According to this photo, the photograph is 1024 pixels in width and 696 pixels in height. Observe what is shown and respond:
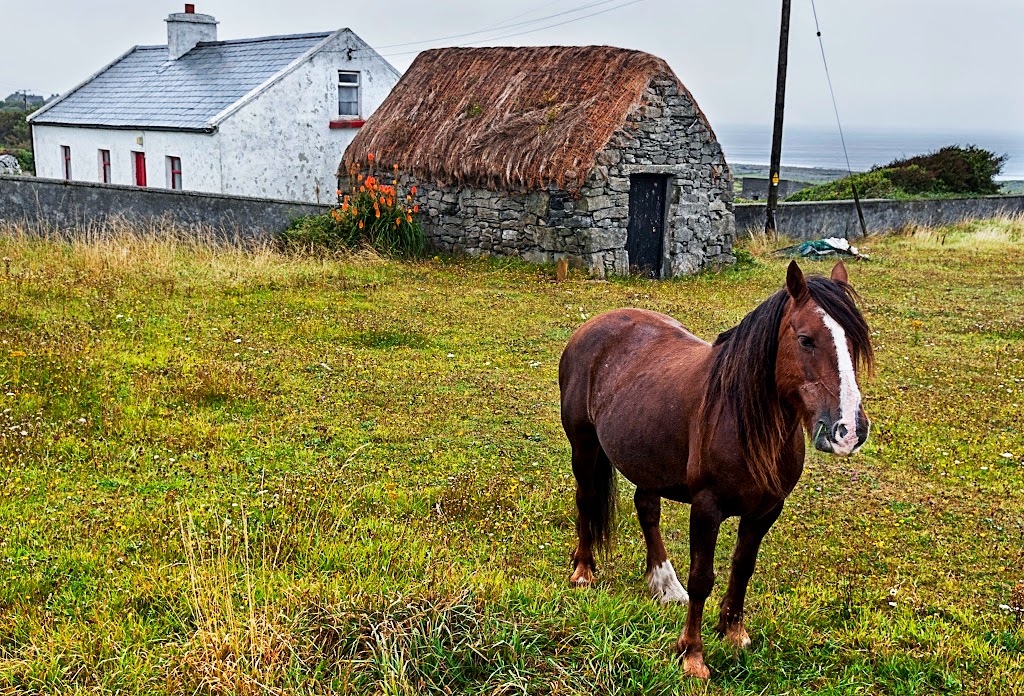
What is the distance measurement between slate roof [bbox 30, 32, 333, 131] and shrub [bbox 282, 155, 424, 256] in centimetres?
737

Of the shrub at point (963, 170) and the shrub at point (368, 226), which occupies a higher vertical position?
the shrub at point (963, 170)

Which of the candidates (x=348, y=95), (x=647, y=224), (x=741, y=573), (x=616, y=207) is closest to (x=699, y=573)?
(x=741, y=573)

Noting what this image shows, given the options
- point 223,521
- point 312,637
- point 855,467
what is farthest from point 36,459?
point 855,467

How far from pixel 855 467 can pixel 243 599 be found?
5.47 metres

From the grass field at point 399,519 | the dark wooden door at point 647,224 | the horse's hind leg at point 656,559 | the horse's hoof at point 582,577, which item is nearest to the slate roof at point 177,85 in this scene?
the dark wooden door at point 647,224

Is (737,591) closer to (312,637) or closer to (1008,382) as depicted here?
(312,637)

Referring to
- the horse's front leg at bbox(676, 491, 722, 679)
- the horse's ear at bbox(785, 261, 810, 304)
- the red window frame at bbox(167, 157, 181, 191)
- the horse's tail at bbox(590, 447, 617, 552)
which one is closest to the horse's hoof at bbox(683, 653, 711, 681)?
the horse's front leg at bbox(676, 491, 722, 679)

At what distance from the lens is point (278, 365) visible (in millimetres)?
10305

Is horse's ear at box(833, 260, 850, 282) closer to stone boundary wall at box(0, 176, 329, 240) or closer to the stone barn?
the stone barn

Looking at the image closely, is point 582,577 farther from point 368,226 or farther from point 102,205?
point 102,205

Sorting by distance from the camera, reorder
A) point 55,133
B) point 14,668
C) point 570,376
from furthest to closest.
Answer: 1. point 55,133
2. point 570,376
3. point 14,668

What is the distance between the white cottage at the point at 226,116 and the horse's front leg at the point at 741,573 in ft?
72.5

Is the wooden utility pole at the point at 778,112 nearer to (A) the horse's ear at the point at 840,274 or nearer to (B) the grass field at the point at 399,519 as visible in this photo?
(B) the grass field at the point at 399,519

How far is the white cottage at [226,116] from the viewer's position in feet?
81.2
